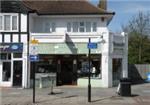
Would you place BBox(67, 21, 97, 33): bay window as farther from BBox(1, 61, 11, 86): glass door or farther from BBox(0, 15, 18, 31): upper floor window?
BBox(1, 61, 11, 86): glass door

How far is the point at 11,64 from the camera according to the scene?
34.7 metres

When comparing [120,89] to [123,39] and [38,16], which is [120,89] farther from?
[38,16]

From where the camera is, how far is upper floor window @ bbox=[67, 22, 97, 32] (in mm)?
37500

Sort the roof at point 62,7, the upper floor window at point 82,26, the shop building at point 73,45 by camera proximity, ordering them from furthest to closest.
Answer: the upper floor window at point 82,26 → the roof at point 62,7 → the shop building at point 73,45

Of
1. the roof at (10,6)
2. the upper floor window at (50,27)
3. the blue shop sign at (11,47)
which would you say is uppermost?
the roof at (10,6)

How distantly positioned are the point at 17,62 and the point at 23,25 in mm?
3045

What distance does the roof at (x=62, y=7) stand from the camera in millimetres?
36719

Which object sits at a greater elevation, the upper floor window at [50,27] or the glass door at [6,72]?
the upper floor window at [50,27]

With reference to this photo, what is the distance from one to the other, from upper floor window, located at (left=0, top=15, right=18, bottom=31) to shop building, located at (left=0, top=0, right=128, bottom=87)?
2.45ft

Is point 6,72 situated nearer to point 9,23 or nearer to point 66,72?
point 9,23

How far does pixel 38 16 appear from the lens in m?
37.1

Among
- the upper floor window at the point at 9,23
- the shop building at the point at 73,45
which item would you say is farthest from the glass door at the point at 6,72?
the upper floor window at the point at 9,23

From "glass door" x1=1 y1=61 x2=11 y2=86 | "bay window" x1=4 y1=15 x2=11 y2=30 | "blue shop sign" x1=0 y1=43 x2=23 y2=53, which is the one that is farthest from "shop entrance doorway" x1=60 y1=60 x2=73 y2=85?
"bay window" x1=4 y1=15 x2=11 y2=30

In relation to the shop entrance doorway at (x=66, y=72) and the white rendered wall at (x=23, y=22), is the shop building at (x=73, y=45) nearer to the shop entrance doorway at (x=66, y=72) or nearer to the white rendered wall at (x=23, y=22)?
the shop entrance doorway at (x=66, y=72)
